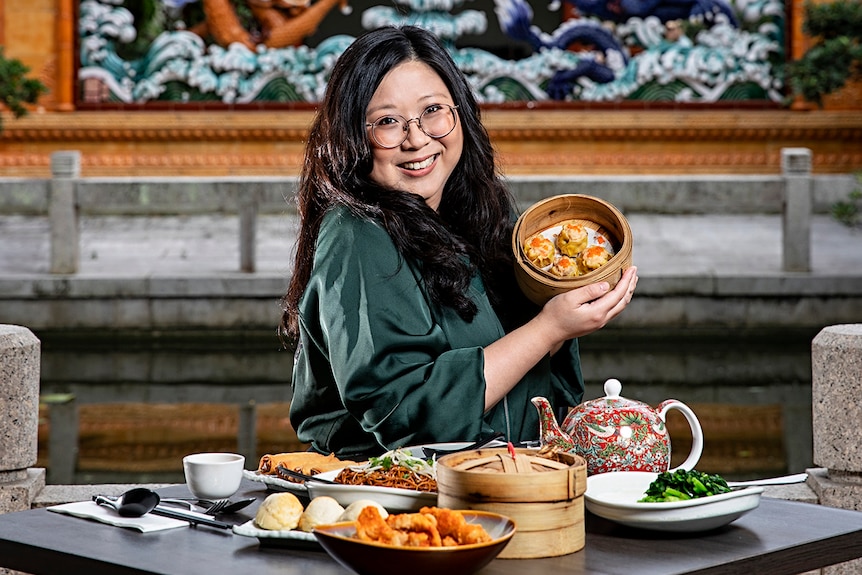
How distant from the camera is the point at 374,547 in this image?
1.74 metres

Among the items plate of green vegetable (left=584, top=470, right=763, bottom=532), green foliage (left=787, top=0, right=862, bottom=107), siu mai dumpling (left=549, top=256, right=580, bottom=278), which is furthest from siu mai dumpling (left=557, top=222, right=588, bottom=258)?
green foliage (left=787, top=0, right=862, bottom=107)

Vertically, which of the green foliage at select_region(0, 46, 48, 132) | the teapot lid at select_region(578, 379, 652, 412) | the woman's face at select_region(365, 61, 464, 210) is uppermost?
the green foliage at select_region(0, 46, 48, 132)

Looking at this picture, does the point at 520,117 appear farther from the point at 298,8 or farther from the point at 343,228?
the point at 343,228

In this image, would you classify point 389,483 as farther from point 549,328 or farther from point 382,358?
point 549,328

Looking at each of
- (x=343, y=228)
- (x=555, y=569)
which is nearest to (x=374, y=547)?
(x=555, y=569)

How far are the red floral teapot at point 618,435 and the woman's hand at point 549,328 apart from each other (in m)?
0.20

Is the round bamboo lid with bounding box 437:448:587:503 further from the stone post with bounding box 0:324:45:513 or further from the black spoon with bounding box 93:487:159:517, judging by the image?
the stone post with bounding box 0:324:45:513

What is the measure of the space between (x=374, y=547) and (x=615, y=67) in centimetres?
1243

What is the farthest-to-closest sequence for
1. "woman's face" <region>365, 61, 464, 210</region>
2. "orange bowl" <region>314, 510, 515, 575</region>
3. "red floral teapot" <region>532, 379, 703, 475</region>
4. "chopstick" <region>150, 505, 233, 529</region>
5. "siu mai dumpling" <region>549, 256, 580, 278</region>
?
"woman's face" <region>365, 61, 464, 210</region> < "siu mai dumpling" <region>549, 256, 580, 278</region> < "red floral teapot" <region>532, 379, 703, 475</region> < "chopstick" <region>150, 505, 233, 529</region> < "orange bowl" <region>314, 510, 515, 575</region>

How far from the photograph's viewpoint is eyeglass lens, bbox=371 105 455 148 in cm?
264

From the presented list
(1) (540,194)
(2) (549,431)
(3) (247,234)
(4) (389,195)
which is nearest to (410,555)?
(2) (549,431)

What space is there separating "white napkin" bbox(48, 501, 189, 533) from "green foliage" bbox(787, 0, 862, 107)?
34.7 ft

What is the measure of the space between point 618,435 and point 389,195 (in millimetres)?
699

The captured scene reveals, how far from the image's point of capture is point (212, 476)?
2.26 metres
